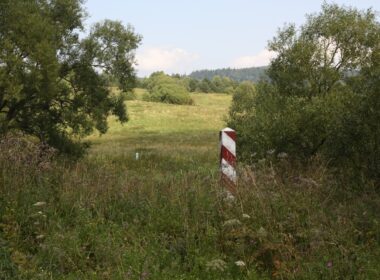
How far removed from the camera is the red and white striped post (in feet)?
21.7

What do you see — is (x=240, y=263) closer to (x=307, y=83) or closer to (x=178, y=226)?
(x=178, y=226)

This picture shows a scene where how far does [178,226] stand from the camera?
601cm

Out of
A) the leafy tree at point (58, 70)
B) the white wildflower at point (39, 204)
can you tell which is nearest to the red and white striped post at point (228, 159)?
the white wildflower at point (39, 204)

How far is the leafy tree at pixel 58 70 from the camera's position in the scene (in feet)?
63.6

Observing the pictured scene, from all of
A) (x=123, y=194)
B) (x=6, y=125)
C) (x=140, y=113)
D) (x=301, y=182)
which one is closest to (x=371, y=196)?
(x=301, y=182)

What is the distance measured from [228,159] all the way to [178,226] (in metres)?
1.29

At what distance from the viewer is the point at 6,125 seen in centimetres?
2048

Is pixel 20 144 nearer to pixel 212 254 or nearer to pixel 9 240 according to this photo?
pixel 9 240

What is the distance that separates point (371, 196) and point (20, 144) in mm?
5581

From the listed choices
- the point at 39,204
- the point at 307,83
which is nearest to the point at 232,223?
the point at 39,204

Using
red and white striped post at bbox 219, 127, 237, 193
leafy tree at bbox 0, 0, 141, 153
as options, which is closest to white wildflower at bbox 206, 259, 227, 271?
red and white striped post at bbox 219, 127, 237, 193

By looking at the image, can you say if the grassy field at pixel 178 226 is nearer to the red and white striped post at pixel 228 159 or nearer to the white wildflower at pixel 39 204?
the white wildflower at pixel 39 204

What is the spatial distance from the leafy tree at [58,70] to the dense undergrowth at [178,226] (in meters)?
12.7

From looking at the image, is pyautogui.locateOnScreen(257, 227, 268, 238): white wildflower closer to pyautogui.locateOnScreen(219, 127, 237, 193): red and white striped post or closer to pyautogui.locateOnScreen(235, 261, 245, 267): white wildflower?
pyautogui.locateOnScreen(235, 261, 245, 267): white wildflower
